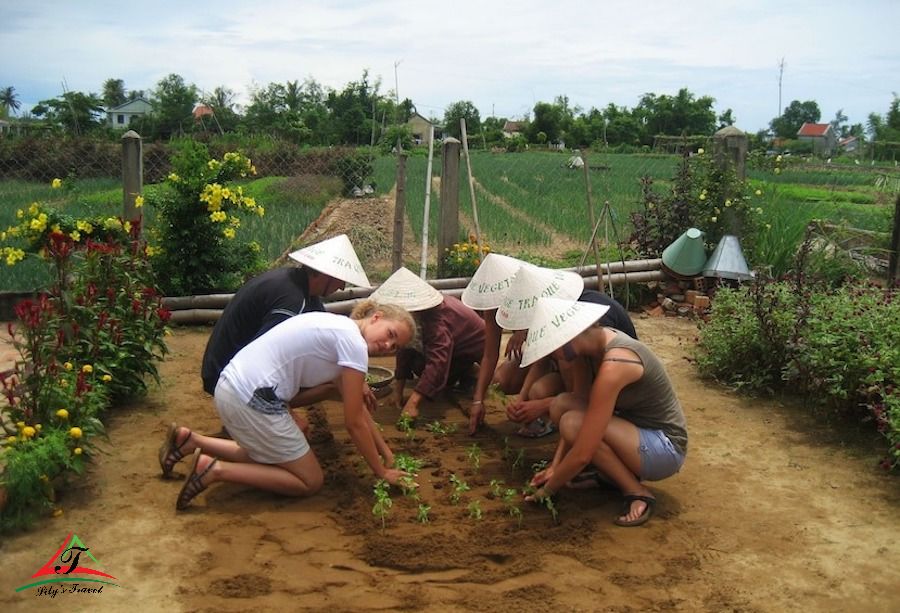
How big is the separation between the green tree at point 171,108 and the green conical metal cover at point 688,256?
23566 millimetres

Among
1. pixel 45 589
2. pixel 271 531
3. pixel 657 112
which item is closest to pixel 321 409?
pixel 271 531

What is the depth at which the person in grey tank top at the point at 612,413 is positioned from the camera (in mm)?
3494

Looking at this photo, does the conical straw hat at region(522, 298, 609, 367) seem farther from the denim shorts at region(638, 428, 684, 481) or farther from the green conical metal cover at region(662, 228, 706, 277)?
the green conical metal cover at region(662, 228, 706, 277)

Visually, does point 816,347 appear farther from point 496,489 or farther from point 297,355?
point 297,355

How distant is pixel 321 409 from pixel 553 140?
136 ft

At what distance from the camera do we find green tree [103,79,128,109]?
6116cm

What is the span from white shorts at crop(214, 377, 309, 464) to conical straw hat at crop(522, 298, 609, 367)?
1.12 meters

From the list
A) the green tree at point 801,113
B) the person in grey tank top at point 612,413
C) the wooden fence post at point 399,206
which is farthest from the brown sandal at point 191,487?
the green tree at point 801,113

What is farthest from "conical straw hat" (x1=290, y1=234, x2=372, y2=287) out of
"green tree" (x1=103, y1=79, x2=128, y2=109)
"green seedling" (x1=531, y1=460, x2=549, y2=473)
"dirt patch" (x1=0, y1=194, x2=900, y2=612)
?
"green tree" (x1=103, y1=79, x2=128, y2=109)

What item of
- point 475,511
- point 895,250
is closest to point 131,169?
point 475,511

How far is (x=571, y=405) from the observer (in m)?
3.95

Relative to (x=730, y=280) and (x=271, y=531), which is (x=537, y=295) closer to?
(x=271, y=531)

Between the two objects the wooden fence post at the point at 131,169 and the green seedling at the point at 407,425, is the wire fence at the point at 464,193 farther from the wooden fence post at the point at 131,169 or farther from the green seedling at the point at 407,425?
the green seedling at the point at 407,425

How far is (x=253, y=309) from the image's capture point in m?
4.44
